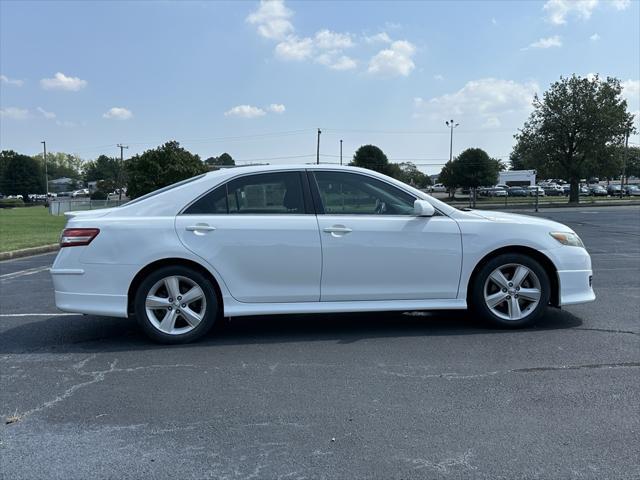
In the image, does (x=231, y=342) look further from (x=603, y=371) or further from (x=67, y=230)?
(x=603, y=371)

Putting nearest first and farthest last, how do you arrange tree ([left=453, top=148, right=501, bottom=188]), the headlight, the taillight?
the taillight
the headlight
tree ([left=453, top=148, right=501, bottom=188])

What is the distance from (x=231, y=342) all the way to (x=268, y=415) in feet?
5.37

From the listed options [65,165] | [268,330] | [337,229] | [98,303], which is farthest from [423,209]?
[65,165]

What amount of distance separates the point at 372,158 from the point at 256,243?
60.0m

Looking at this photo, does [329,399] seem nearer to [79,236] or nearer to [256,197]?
[256,197]

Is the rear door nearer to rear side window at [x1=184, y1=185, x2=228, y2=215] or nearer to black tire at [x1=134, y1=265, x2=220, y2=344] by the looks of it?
rear side window at [x1=184, y1=185, x2=228, y2=215]

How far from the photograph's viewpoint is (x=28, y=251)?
12844 millimetres

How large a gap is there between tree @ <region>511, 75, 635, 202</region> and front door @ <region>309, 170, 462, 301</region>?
1643 inches

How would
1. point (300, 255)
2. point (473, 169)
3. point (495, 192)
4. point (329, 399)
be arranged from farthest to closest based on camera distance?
point (495, 192)
point (473, 169)
point (300, 255)
point (329, 399)

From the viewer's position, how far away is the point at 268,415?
11.2ft

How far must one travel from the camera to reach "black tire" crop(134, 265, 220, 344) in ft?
15.7

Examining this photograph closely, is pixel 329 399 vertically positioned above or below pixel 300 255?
below

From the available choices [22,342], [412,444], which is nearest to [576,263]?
[412,444]

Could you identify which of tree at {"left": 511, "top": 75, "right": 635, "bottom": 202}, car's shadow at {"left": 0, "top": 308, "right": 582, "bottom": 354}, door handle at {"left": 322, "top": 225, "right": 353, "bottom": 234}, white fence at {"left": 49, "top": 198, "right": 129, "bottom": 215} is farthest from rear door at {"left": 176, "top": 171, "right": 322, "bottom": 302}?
tree at {"left": 511, "top": 75, "right": 635, "bottom": 202}
